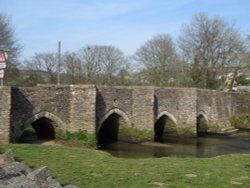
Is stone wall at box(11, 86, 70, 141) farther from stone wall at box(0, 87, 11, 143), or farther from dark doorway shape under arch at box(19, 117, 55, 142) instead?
dark doorway shape under arch at box(19, 117, 55, 142)

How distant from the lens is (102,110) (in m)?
22.6

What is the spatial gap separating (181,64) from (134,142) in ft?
78.0

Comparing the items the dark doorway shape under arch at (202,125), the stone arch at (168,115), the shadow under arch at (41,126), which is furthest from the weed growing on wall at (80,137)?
the dark doorway shape under arch at (202,125)

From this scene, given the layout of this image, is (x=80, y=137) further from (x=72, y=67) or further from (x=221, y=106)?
(x=72, y=67)

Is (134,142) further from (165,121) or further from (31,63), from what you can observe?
(31,63)

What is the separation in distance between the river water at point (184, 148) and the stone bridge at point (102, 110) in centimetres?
131

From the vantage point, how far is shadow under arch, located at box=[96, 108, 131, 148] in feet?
78.5

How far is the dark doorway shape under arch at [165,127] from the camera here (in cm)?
2883

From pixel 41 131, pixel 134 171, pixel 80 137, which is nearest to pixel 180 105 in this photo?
pixel 80 137

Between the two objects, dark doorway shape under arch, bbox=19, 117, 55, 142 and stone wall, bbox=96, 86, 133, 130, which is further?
stone wall, bbox=96, 86, 133, 130

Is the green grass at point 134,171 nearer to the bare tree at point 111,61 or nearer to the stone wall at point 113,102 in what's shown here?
the stone wall at point 113,102

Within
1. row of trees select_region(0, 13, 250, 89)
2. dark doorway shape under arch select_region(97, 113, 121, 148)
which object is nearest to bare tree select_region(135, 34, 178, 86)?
row of trees select_region(0, 13, 250, 89)

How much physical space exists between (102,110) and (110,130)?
3450 millimetres

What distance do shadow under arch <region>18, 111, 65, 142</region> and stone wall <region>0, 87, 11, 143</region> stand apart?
1192mm
